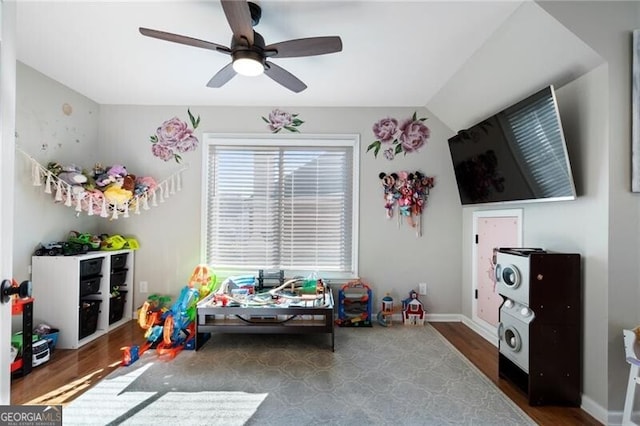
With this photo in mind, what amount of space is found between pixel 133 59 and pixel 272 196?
176cm

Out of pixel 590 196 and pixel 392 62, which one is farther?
pixel 392 62

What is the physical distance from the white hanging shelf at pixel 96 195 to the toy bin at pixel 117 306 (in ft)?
2.79

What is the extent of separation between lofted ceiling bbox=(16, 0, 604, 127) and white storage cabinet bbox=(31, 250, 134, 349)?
5.59ft

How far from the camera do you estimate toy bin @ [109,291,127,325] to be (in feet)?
9.55

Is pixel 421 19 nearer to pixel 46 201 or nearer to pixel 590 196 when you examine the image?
pixel 590 196

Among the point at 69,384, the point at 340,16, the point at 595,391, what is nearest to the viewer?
the point at 595,391

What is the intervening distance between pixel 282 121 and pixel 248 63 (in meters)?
1.56

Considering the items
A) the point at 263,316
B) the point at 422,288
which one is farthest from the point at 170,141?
the point at 422,288

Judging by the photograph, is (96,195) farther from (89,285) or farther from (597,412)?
(597,412)

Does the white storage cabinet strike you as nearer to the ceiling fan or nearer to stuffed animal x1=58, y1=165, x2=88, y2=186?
stuffed animal x1=58, y1=165, x2=88, y2=186

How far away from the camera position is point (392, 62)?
237cm

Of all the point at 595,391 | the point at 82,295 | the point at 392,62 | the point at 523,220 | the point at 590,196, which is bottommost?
the point at 595,391

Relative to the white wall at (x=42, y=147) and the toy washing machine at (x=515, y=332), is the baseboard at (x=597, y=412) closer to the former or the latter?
the toy washing machine at (x=515, y=332)

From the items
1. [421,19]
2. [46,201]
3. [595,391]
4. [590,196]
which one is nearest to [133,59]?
[46,201]
